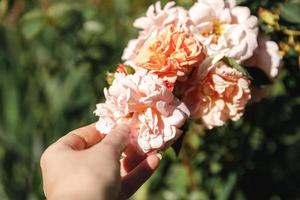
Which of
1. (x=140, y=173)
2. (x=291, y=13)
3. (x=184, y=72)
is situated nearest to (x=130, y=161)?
(x=140, y=173)

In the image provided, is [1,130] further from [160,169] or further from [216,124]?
[216,124]

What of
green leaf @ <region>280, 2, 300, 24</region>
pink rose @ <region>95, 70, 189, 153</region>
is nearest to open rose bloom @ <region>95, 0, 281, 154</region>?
pink rose @ <region>95, 70, 189, 153</region>

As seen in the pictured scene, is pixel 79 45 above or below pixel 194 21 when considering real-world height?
below

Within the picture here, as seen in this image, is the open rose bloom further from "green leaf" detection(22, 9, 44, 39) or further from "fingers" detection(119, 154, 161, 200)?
"green leaf" detection(22, 9, 44, 39)

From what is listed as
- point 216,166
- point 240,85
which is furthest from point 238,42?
point 216,166

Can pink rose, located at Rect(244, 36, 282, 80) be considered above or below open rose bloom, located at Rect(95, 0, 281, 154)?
below

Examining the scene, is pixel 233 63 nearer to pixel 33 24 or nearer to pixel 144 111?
pixel 144 111
